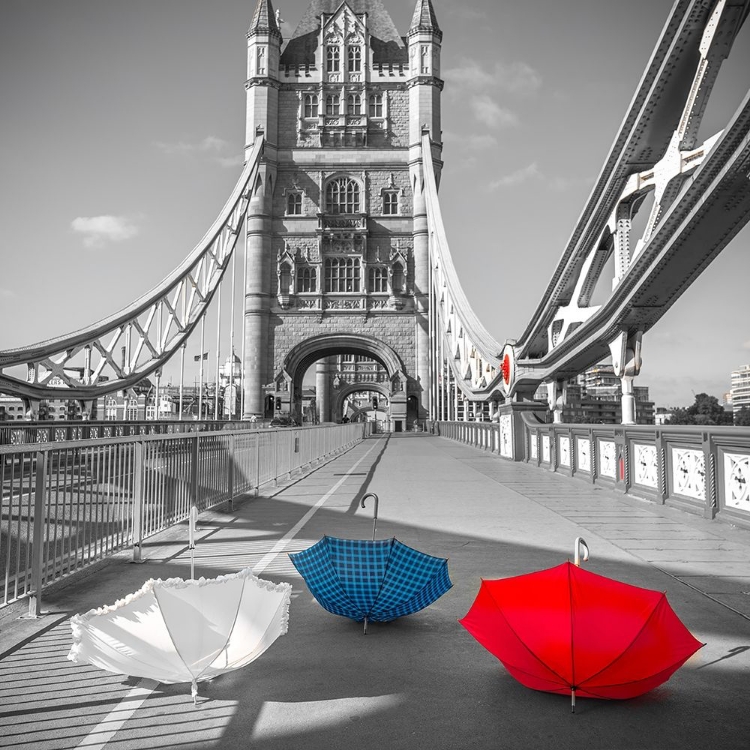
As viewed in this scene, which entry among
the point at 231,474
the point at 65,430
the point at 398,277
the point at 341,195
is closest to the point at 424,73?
the point at 341,195

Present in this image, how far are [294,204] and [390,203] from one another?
5633 mm

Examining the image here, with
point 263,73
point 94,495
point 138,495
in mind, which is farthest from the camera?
point 263,73

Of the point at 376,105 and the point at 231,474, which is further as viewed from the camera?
the point at 376,105

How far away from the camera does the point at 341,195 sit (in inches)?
1740

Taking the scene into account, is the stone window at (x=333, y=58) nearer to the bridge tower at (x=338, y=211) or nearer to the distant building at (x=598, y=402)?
the bridge tower at (x=338, y=211)

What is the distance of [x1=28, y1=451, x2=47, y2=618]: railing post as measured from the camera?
14.2ft

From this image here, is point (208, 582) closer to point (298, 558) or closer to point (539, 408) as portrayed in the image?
point (298, 558)

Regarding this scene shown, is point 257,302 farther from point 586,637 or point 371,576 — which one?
point 586,637

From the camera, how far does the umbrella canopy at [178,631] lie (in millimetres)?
2850

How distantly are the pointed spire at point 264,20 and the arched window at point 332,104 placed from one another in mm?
5101

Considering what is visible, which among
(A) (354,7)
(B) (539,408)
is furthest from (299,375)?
(B) (539,408)

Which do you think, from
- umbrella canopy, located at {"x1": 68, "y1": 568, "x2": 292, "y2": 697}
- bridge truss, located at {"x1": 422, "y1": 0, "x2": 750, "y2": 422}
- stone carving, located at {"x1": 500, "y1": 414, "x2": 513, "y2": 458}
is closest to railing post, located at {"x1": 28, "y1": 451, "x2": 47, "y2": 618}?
umbrella canopy, located at {"x1": 68, "y1": 568, "x2": 292, "y2": 697}

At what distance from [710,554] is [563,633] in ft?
12.0

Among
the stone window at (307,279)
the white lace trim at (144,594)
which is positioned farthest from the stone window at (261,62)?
the white lace trim at (144,594)
